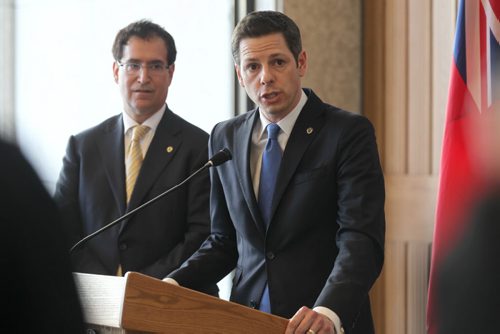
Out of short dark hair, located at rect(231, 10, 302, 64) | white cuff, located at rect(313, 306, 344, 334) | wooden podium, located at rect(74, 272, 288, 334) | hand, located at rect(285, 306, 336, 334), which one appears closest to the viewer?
wooden podium, located at rect(74, 272, 288, 334)

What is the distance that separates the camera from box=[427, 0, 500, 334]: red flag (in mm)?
3600

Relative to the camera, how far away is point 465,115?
366 cm

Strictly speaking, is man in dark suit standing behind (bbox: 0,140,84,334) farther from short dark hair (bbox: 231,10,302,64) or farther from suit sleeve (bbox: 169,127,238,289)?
short dark hair (bbox: 231,10,302,64)

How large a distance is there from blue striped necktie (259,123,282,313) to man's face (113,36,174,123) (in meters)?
0.96

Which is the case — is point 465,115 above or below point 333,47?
below

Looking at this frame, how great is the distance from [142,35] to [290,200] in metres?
1.33

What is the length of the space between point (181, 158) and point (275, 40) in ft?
2.71

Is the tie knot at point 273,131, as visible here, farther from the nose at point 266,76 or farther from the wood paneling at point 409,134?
the wood paneling at point 409,134

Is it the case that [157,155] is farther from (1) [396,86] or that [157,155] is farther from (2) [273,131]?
(1) [396,86]

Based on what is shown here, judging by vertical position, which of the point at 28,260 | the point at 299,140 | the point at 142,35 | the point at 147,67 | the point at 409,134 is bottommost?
the point at 409,134

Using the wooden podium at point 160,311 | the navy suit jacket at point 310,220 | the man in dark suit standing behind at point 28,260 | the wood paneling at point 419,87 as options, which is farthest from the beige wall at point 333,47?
the man in dark suit standing behind at point 28,260

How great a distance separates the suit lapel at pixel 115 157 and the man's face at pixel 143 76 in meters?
0.10

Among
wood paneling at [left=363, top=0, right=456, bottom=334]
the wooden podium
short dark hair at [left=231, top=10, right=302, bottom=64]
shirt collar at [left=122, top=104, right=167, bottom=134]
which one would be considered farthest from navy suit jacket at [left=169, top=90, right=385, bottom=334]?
wood paneling at [left=363, top=0, right=456, bottom=334]

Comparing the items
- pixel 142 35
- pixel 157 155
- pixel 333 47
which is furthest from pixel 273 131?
pixel 333 47
